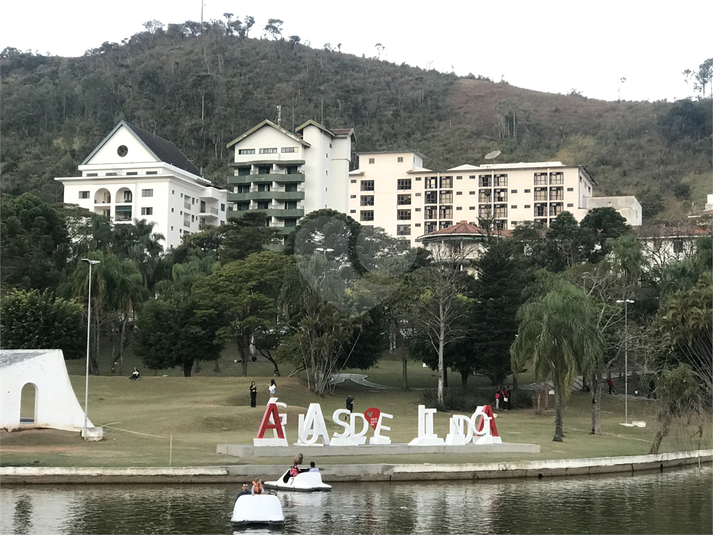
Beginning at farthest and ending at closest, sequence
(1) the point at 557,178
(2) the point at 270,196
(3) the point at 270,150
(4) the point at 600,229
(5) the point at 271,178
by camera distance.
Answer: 1. (1) the point at 557,178
2. (3) the point at 270,150
3. (2) the point at 270,196
4. (5) the point at 271,178
5. (4) the point at 600,229

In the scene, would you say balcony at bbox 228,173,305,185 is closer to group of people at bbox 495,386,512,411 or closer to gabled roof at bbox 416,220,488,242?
gabled roof at bbox 416,220,488,242

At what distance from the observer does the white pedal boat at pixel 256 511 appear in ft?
77.4

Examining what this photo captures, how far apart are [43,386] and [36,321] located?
27259 millimetres

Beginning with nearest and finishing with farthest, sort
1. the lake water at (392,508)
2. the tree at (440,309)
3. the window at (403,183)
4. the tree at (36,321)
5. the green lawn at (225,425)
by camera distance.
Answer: the lake water at (392,508) < the green lawn at (225,425) < the tree at (440,309) < the tree at (36,321) < the window at (403,183)

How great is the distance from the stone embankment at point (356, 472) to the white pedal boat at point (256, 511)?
7.63 m

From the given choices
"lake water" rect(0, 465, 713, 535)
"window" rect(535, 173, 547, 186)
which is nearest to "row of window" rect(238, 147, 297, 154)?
"window" rect(535, 173, 547, 186)

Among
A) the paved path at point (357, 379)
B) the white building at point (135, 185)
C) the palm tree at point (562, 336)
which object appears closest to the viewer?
the palm tree at point (562, 336)

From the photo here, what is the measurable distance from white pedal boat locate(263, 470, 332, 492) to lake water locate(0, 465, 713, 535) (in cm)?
35

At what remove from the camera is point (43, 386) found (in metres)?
40.2

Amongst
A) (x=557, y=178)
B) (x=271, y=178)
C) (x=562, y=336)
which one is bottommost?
(x=562, y=336)

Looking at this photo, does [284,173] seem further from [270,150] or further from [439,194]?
[439,194]

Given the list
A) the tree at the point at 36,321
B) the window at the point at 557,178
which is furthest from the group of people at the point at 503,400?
the window at the point at 557,178

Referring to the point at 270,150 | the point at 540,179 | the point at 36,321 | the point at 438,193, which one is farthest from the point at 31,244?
the point at 540,179

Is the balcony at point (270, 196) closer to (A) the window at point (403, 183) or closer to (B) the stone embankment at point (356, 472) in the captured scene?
(A) the window at point (403, 183)
